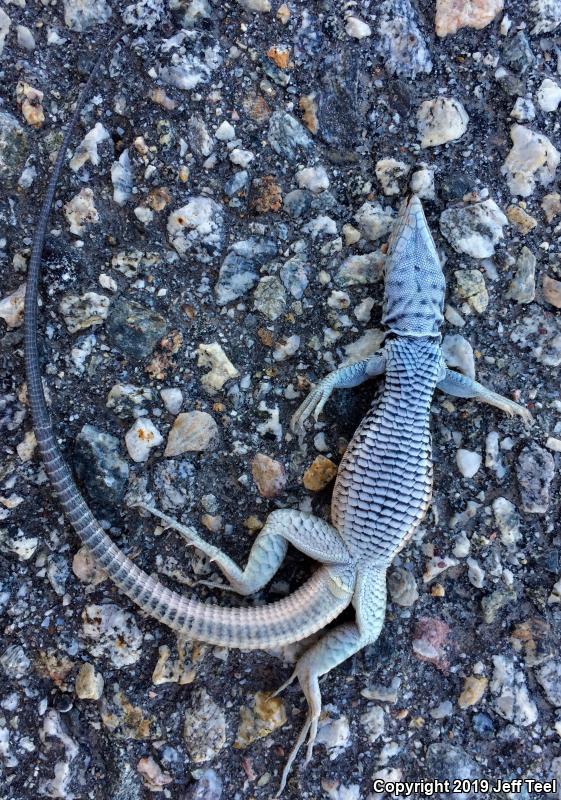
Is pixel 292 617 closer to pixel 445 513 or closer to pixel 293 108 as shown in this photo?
pixel 445 513

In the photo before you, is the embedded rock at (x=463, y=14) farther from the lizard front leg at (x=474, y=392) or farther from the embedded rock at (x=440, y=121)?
the lizard front leg at (x=474, y=392)

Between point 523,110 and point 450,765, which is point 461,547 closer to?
point 450,765

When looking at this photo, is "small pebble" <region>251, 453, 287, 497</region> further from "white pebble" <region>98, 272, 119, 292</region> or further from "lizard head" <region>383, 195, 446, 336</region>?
"white pebble" <region>98, 272, 119, 292</region>

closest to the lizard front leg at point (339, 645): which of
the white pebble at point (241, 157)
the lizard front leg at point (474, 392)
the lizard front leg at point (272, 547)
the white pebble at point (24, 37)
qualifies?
the lizard front leg at point (272, 547)

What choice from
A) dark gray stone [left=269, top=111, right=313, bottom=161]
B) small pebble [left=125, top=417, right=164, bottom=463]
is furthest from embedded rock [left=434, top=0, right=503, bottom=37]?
small pebble [left=125, top=417, right=164, bottom=463]

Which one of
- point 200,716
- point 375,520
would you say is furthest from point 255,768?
point 375,520
